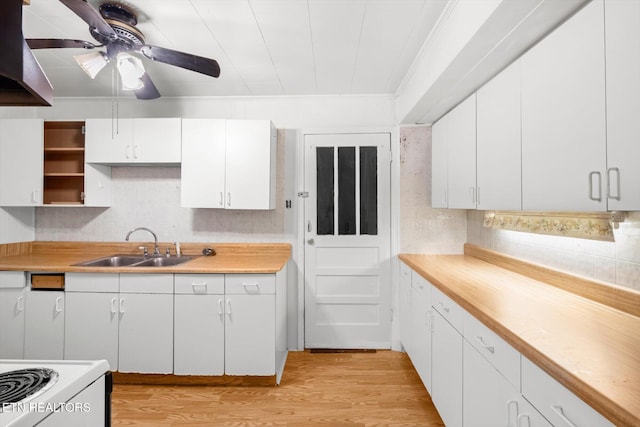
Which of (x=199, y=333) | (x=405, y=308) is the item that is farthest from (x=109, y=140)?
(x=405, y=308)

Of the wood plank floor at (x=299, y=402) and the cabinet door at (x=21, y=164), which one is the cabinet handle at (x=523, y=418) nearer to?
the wood plank floor at (x=299, y=402)

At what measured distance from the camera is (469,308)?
1.38 m

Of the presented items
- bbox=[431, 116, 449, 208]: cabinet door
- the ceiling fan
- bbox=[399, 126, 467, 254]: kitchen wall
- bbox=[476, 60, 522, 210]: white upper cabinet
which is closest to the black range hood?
the ceiling fan

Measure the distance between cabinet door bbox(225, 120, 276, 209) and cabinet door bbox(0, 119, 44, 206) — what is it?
170cm

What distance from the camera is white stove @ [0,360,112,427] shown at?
0.65 m

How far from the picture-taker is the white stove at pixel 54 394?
65cm

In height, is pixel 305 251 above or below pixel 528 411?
above

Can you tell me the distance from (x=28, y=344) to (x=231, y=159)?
2.11m

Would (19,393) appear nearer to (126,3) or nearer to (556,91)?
(126,3)

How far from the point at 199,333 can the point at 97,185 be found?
1.72 metres

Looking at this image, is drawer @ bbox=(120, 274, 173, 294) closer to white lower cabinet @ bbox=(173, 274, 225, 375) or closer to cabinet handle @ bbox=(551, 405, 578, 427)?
white lower cabinet @ bbox=(173, 274, 225, 375)

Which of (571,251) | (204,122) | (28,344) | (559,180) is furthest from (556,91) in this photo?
(28,344)

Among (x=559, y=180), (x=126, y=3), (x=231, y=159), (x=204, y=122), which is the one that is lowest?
(x=559, y=180)

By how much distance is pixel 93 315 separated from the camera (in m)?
2.33
